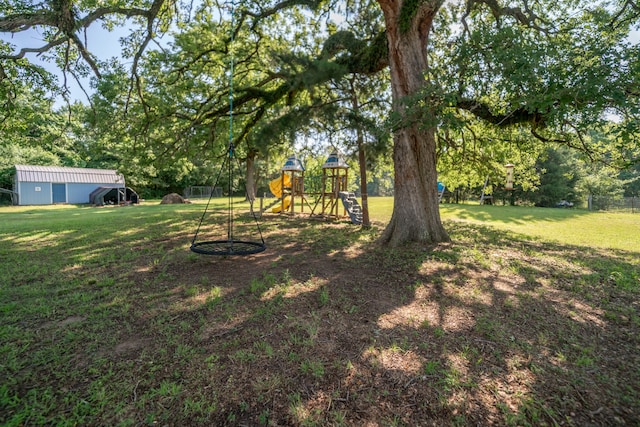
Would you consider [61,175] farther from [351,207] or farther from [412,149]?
[412,149]

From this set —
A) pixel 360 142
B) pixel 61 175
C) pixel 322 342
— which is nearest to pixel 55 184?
pixel 61 175

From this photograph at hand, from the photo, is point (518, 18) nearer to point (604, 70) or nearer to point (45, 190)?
point (604, 70)

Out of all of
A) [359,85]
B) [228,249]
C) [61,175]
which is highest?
[359,85]

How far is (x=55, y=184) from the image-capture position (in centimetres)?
2169

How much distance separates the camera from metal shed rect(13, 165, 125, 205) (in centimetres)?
2044

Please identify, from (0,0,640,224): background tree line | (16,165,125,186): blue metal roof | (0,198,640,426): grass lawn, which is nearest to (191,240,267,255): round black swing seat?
(0,198,640,426): grass lawn

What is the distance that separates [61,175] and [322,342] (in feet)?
90.2

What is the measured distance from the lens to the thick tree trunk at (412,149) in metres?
5.58

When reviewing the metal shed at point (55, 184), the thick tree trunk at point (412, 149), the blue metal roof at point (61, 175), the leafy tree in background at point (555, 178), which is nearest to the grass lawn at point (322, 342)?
the thick tree trunk at point (412, 149)

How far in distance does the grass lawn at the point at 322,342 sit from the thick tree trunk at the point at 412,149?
918mm

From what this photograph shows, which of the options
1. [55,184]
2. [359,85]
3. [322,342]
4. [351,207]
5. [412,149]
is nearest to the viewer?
[322,342]

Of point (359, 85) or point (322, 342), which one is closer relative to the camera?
point (322, 342)

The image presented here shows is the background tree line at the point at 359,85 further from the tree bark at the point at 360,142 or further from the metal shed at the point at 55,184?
the metal shed at the point at 55,184

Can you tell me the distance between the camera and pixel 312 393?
6.75ft
